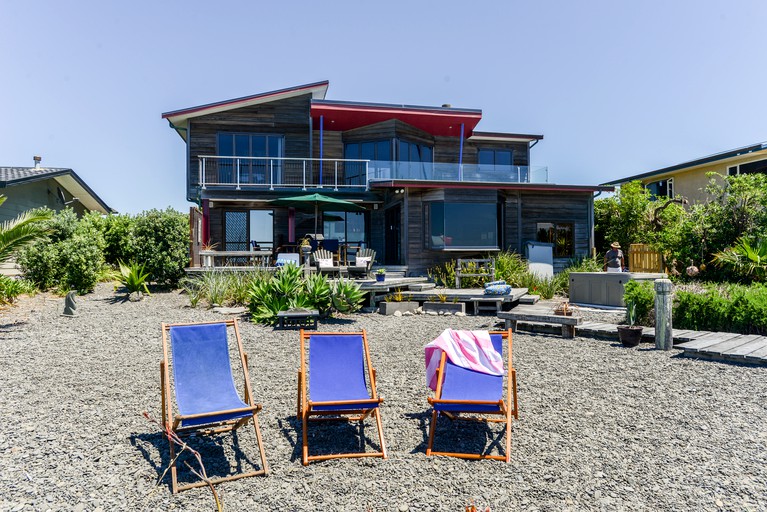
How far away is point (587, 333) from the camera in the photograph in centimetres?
851

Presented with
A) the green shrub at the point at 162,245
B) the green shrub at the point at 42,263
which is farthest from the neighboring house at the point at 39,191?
the green shrub at the point at 162,245

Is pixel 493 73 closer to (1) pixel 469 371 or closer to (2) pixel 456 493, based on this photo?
(1) pixel 469 371

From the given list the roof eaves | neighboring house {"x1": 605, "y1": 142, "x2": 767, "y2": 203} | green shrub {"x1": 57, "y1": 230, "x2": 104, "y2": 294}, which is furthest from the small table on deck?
neighboring house {"x1": 605, "y1": 142, "x2": 767, "y2": 203}

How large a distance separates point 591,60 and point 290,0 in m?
7.04

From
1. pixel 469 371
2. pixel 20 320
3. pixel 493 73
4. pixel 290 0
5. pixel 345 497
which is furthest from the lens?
pixel 493 73

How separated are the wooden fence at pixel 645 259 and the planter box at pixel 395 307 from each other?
8590 millimetres

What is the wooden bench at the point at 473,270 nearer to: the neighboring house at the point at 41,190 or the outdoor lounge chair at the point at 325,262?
the outdoor lounge chair at the point at 325,262

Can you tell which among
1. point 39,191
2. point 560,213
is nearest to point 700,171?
point 560,213

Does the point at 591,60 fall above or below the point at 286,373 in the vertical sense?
above

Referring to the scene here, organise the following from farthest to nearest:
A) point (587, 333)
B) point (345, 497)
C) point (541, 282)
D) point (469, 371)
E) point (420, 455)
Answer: point (541, 282) → point (587, 333) → point (469, 371) → point (420, 455) → point (345, 497)

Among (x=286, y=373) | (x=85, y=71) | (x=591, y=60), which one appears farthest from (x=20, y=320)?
(x=591, y=60)

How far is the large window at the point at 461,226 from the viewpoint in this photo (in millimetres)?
15570

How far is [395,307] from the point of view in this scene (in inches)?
435

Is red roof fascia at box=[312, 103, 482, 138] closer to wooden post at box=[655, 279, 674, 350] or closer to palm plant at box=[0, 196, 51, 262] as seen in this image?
palm plant at box=[0, 196, 51, 262]
